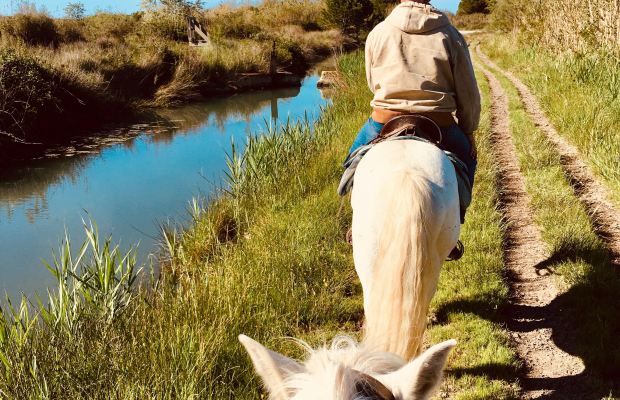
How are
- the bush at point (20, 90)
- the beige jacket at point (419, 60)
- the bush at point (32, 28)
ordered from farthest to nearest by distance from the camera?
the bush at point (32, 28)
the bush at point (20, 90)
the beige jacket at point (419, 60)

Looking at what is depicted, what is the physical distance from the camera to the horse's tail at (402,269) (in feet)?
5.69

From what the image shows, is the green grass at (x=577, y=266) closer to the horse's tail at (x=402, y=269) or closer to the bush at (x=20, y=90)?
the horse's tail at (x=402, y=269)

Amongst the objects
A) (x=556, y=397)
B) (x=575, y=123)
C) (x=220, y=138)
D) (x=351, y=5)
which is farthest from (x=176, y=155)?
(x=351, y=5)

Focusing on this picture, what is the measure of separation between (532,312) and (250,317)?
6.80 ft

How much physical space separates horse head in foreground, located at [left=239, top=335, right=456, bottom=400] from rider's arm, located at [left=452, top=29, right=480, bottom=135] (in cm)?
189

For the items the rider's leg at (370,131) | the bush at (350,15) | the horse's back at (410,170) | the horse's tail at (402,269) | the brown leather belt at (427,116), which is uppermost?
the bush at (350,15)

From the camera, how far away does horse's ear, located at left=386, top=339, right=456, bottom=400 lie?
1.05m

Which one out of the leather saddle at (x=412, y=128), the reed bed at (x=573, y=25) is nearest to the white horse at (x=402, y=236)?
the leather saddle at (x=412, y=128)

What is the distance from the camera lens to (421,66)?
8.24ft

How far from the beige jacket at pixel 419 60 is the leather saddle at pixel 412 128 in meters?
0.12

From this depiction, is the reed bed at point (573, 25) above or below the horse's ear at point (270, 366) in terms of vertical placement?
above

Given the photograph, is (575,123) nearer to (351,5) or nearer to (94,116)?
(94,116)

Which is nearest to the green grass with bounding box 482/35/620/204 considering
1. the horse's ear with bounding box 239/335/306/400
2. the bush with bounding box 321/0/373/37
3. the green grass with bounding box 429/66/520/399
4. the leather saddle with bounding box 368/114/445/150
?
the green grass with bounding box 429/66/520/399

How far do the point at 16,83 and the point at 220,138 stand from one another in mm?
4851
